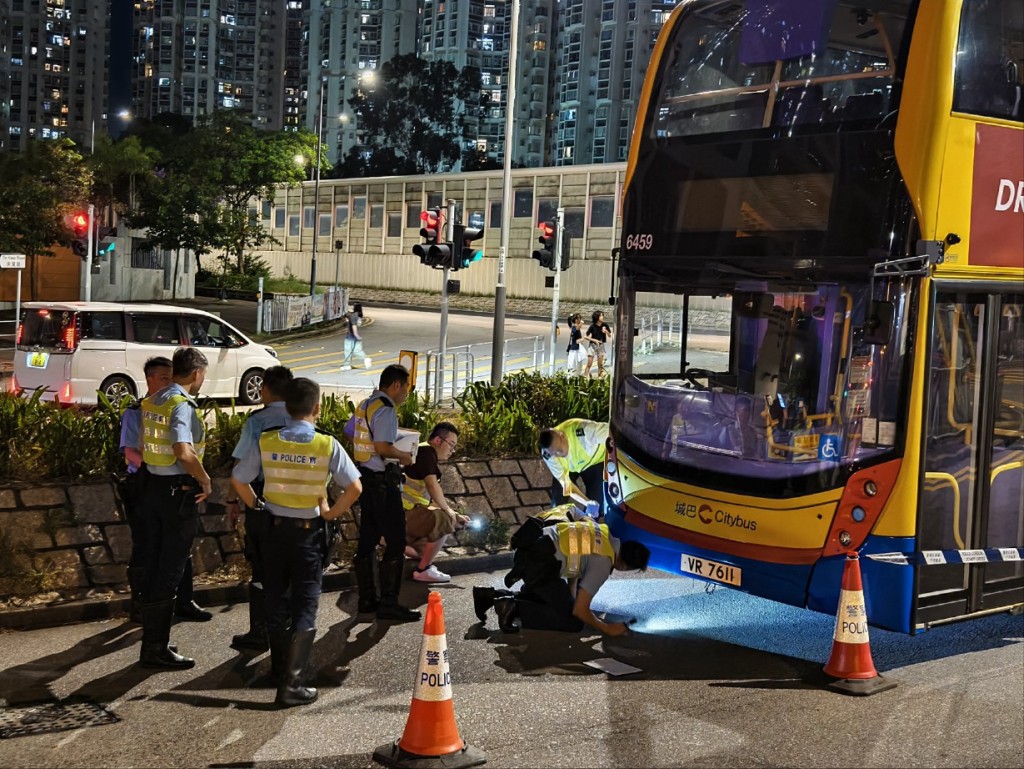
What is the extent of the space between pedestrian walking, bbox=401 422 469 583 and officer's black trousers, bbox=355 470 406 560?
12.7 inches

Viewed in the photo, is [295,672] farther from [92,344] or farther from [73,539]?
[92,344]

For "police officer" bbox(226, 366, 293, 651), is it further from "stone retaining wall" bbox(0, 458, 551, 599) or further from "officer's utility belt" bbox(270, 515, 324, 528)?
"stone retaining wall" bbox(0, 458, 551, 599)

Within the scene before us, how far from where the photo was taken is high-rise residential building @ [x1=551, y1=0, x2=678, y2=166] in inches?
5782

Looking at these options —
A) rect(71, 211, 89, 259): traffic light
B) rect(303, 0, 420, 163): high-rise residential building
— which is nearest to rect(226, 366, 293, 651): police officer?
rect(71, 211, 89, 259): traffic light

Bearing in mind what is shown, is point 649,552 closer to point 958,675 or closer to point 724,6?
point 958,675

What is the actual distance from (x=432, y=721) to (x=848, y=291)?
3.88 metres

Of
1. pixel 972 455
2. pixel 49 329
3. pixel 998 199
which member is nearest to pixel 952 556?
pixel 972 455

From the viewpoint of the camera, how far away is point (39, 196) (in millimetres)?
41000

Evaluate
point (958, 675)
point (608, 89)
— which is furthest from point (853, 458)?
point (608, 89)

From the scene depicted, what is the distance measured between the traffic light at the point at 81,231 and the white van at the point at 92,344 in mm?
9965

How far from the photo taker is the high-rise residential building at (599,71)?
482 feet

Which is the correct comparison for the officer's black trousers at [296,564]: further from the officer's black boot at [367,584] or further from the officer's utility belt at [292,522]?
the officer's black boot at [367,584]

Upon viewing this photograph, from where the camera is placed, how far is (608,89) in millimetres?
151625

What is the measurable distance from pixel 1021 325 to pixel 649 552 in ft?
10.1
